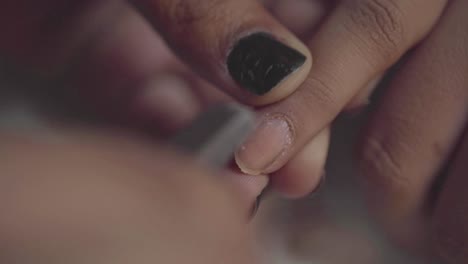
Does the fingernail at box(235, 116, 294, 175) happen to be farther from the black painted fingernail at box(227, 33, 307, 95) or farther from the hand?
the hand

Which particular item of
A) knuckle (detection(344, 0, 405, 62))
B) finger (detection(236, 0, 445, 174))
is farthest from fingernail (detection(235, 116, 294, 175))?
knuckle (detection(344, 0, 405, 62))

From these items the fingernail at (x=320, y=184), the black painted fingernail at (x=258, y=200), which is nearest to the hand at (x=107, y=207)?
the black painted fingernail at (x=258, y=200)

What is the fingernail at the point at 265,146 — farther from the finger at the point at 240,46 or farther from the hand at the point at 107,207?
the hand at the point at 107,207

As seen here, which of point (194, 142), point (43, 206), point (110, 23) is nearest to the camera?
point (43, 206)

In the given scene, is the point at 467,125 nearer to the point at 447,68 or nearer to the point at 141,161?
the point at 447,68

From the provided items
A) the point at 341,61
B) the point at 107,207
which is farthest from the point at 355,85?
the point at 107,207

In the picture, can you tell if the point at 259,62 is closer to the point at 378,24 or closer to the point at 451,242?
the point at 378,24

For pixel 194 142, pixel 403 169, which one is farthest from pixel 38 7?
pixel 403 169
